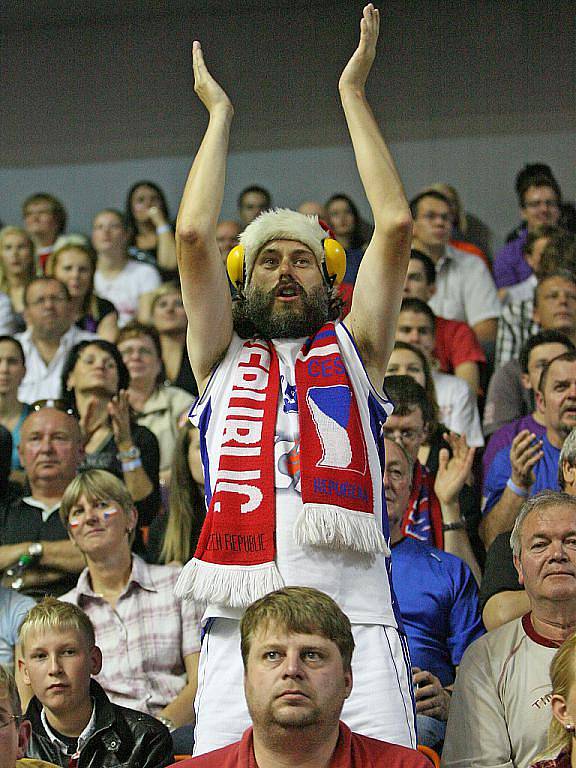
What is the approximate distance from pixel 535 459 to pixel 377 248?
1.56 metres

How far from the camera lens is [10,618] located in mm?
4332

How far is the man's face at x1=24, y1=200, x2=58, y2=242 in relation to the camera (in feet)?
25.7

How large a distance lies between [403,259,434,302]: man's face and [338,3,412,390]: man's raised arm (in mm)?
3139

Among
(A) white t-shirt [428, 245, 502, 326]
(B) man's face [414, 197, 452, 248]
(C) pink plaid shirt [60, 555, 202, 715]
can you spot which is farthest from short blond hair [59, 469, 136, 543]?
(B) man's face [414, 197, 452, 248]

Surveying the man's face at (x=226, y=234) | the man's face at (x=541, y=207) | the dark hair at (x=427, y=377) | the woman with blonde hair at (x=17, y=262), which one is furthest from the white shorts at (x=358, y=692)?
the woman with blonde hair at (x=17, y=262)

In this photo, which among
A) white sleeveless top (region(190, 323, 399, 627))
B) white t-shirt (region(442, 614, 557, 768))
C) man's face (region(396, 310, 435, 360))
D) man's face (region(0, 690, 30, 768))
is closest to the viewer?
man's face (region(0, 690, 30, 768))

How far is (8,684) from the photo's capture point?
2676 mm

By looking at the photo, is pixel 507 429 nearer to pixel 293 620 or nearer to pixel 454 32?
pixel 293 620

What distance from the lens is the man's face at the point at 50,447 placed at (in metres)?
4.91

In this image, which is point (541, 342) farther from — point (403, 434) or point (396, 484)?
point (396, 484)

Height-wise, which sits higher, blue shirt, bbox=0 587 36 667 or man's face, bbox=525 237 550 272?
man's face, bbox=525 237 550 272

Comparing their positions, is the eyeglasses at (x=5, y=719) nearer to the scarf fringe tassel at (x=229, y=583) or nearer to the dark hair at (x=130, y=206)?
the scarf fringe tassel at (x=229, y=583)

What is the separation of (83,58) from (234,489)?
6823mm

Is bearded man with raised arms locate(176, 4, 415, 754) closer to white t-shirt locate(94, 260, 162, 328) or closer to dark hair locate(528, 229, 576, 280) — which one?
dark hair locate(528, 229, 576, 280)
